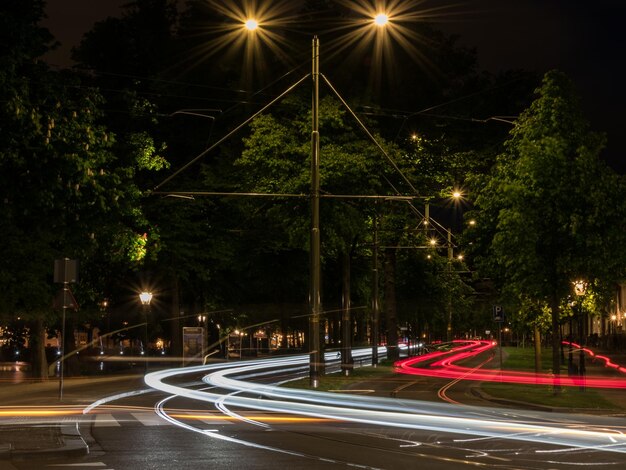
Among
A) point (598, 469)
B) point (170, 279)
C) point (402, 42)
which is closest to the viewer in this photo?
point (598, 469)

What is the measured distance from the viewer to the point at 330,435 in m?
16.3

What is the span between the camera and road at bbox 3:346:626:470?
12.8 m

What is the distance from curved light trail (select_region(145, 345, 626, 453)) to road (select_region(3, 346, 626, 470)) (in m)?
0.03

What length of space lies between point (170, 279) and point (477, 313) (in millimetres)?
82373

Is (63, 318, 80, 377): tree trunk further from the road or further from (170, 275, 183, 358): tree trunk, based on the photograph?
the road

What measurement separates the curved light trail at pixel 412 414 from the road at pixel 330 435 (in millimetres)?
26

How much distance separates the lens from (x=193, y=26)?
50438mm

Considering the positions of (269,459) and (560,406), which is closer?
(269,459)

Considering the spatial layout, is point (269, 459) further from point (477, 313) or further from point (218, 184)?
point (477, 313)

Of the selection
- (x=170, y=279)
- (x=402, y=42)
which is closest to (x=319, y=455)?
(x=402, y=42)

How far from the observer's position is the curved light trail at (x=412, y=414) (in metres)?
16.0

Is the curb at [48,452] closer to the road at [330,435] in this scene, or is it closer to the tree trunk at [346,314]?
the road at [330,435]

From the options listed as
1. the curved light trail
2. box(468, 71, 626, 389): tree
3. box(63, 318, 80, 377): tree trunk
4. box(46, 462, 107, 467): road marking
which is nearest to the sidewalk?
box(46, 462, 107, 467): road marking

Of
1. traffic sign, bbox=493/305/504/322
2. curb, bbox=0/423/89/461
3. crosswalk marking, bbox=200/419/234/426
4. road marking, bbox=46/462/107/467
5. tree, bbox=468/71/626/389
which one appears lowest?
crosswalk marking, bbox=200/419/234/426
